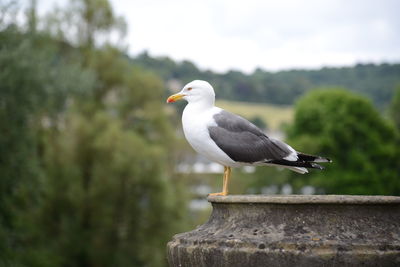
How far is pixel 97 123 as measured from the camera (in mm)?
34156

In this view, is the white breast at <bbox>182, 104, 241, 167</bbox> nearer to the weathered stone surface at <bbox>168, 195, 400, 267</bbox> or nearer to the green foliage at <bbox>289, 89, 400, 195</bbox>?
the weathered stone surface at <bbox>168, 195, 400, 267</bbox>

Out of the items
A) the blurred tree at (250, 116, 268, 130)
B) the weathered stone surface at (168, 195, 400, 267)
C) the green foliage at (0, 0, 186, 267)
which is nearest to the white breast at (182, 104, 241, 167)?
the weathered stone surface at (168, 195, 400, 267)

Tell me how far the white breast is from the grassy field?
10028 cm

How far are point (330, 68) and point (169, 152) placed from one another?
8700 centimetres

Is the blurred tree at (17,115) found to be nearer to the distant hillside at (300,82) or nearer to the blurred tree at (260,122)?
the distant hillside at (300,82)

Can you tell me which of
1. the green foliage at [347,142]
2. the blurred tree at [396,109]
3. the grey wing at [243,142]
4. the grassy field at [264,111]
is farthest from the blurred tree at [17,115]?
the grassy field at [264,111]

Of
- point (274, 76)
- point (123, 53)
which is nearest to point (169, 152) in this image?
point (123, 53)

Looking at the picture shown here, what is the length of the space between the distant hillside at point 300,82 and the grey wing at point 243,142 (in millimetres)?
96898

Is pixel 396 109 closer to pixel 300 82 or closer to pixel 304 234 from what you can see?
pixel 300 82

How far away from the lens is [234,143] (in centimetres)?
770

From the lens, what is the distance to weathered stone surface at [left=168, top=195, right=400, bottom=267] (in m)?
5.59

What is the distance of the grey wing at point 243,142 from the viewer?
7.61 metres

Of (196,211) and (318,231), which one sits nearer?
(318,231)

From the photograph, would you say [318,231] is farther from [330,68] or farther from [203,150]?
[330,68]
